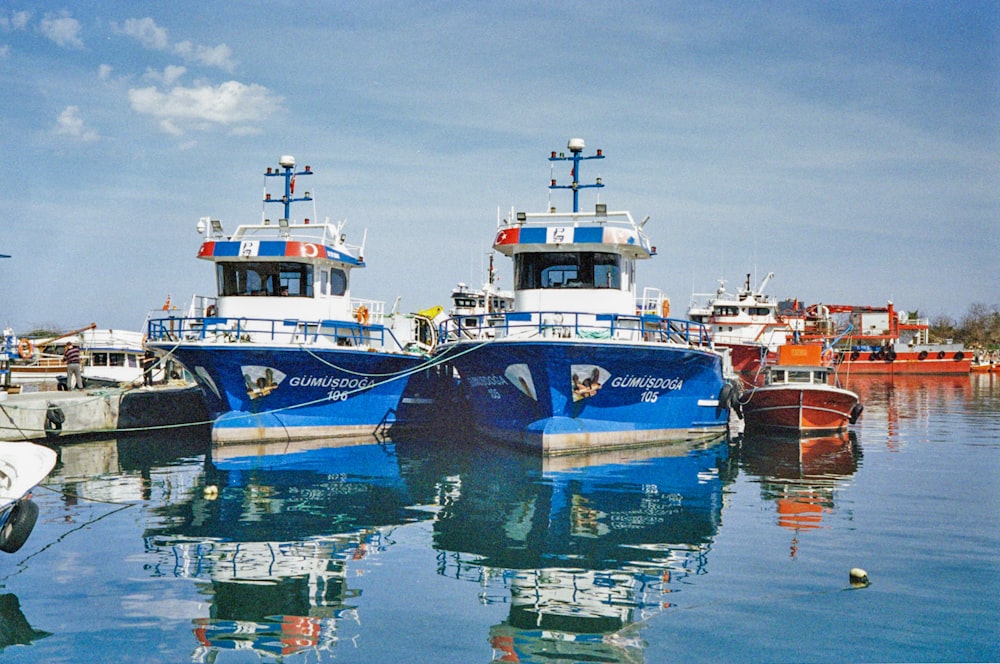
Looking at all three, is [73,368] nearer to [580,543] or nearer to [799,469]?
[580,543]

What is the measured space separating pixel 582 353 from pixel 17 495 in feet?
36.6

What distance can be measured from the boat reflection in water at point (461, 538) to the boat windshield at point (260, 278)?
16.8 feet

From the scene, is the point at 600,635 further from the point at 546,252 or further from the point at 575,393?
the point at 546,252

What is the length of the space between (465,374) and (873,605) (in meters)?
13.6

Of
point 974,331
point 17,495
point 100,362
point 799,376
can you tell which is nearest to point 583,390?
point 799,376

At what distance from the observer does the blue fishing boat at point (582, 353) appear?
749 inches

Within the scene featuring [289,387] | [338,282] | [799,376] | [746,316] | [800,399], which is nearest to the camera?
[289,387]

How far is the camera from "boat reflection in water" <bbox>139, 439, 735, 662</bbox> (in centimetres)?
902

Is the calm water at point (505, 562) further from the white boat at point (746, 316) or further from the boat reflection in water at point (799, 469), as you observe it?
the white boat at point (746, 316)

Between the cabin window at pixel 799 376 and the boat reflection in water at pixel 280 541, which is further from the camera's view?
the cabin window at pixel 799 376

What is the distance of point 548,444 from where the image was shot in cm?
1938

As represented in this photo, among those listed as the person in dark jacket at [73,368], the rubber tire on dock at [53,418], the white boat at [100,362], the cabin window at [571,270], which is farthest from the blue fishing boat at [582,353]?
the white boat at [100,362]

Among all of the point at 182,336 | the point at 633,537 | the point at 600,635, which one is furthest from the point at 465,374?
A: the point at 600,635

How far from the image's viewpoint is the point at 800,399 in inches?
950
